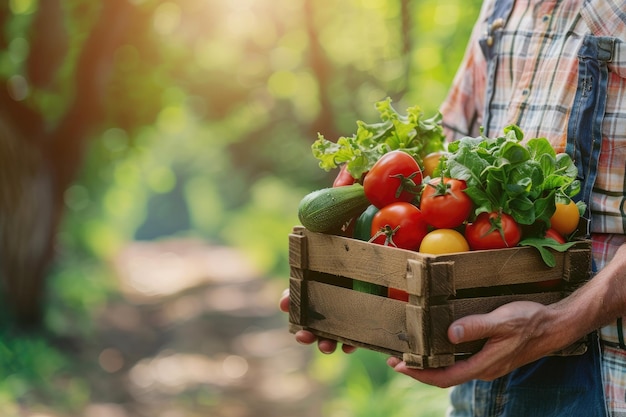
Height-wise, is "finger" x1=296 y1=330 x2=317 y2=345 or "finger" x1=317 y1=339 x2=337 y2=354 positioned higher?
"finger" x1=296 y1=330 x2=317 y2=345

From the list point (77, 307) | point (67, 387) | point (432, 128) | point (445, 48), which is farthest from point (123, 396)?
point (432, 128)

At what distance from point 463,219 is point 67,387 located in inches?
337

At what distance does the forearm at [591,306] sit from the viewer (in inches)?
93.9

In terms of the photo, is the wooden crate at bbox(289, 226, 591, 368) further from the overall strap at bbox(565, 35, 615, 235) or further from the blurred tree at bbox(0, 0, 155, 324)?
the blurred tree at bbox(0, 0, 155, 324)

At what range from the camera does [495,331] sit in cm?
229

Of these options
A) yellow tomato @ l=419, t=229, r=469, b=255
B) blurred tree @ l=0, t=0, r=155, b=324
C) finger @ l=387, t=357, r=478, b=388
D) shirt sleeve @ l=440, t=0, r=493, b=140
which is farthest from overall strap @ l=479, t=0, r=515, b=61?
blurred tree @ l=0, t=0, r=155, b=324

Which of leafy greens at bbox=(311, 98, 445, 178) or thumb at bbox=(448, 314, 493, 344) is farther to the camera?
leafy greens at bbox=(311, 98, 445, 178)

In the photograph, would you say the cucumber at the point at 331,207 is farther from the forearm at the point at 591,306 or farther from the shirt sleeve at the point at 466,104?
the shirt sleeve at the point at 466,104

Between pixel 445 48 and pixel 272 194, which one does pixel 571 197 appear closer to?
pixel 445 48

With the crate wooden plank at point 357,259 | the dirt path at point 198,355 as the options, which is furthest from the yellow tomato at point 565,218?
the dirt path at point 198,355

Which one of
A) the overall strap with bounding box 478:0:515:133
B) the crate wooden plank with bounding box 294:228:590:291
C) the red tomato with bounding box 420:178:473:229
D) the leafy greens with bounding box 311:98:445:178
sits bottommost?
the crate wooden plank with bounding box 294:228:590:291

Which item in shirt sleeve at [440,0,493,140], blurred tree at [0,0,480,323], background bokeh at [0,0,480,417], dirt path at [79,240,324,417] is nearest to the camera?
shirt sleeve at [440,0,493,140]

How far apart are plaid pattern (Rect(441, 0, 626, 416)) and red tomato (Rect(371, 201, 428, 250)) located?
577 mm

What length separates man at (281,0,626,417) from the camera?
92.0 inches
